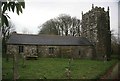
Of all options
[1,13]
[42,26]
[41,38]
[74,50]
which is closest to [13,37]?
[41,38]

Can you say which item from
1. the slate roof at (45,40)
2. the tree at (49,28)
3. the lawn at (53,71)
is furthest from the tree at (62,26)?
the lawn at (53,71)

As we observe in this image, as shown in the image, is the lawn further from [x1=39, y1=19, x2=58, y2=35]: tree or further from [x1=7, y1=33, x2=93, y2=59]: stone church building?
[x1=39, y1=19, x2=58, y2=35]: tree

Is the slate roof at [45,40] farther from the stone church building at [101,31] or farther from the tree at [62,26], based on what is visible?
the tree at [62,26]

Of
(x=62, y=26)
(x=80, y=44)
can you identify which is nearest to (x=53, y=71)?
(x=80, y=44)

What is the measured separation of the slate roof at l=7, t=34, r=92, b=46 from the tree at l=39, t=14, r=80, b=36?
16.3m

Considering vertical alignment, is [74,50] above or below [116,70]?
below

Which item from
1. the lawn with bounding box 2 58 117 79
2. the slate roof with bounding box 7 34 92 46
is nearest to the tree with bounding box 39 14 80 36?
the slate roof with bounding box 7 34 92 46

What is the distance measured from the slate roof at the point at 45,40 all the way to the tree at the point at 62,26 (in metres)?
16.3

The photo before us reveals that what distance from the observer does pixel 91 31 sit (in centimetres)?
3803

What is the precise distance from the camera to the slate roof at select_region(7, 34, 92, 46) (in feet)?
118

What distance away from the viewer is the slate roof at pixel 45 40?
36103 millimetres

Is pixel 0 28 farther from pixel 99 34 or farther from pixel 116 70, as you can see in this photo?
pixel 99 34

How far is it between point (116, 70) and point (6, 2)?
6.36ft

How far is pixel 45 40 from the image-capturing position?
3803cm
